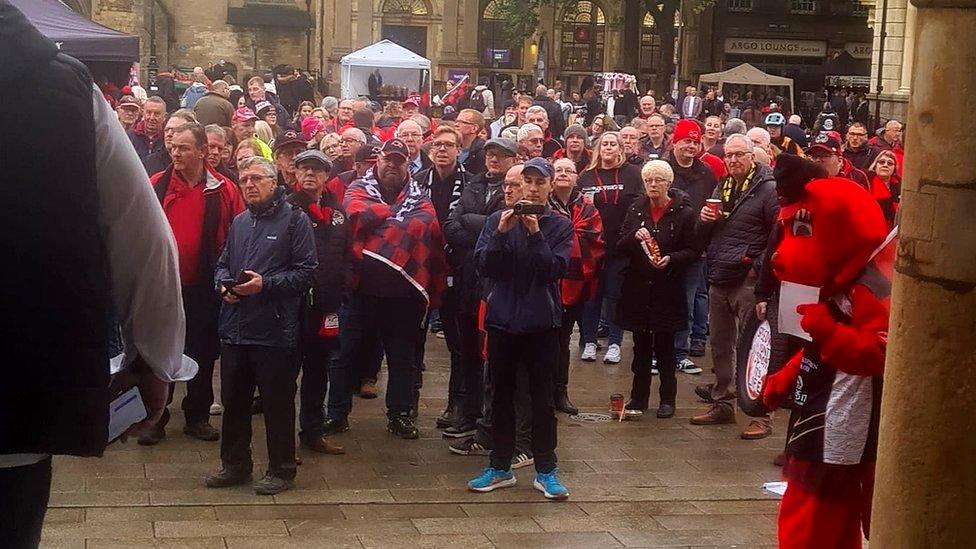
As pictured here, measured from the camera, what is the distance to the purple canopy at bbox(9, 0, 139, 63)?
13031 mm

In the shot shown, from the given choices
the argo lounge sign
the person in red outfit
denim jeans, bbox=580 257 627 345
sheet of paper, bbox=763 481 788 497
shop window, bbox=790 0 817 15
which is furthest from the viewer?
shop window, bbox=790 0 817 15

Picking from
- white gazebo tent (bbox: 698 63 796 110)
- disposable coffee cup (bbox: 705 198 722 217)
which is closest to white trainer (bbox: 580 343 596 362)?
disposable coffee cup (bbox: 705 198 722 217)

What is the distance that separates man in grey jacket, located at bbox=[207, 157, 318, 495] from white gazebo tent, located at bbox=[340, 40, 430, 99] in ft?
81.3

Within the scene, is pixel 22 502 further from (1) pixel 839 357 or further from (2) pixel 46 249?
(1) pixel 839 357

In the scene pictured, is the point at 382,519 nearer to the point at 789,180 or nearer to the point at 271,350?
the point at 271,350

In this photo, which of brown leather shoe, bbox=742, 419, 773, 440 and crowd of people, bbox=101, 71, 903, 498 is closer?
crowd of people, bbox=101, 71, 903, 498

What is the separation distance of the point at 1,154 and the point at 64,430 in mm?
566

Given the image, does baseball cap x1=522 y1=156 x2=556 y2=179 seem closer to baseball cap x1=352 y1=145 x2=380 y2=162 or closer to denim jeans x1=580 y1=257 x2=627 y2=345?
baseball cap x1=352 y1=145 x2=380 y2=162

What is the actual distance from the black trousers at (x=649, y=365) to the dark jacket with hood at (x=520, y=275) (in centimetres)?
253

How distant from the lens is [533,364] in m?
8.11

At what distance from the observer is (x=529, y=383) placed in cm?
823

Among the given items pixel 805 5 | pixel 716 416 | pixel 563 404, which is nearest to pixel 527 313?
pixel 563 404

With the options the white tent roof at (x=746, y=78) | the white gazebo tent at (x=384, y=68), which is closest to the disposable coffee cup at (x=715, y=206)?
the white gazebo tent at (x=384, y=68)

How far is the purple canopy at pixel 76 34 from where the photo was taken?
13.0 m
